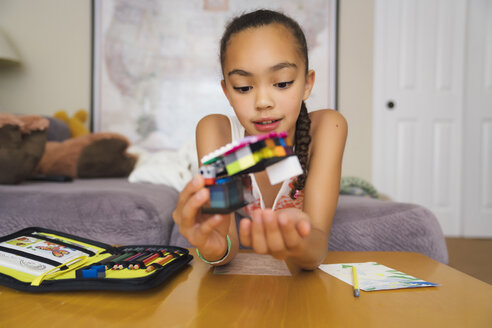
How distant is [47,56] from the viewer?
2689 mm

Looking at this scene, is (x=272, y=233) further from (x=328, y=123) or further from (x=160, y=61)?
(x=160, y=61)

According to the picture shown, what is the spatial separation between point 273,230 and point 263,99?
307 mm

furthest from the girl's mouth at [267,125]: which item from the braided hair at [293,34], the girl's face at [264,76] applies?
the braided hair at [293,34]

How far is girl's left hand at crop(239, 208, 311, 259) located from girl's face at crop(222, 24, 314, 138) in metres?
0.29

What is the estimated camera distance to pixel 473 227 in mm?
2748

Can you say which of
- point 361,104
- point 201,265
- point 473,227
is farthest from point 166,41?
point 473,227

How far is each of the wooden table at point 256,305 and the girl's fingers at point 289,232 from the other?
0.28 feet

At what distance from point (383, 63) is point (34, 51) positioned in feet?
Result: 9.09

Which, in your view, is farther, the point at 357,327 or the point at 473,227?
the point at 473,227

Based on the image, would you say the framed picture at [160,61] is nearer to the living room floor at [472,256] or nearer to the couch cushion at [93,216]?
the couch cushion at [93,216]

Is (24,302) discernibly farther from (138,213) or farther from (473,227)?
(473,227)

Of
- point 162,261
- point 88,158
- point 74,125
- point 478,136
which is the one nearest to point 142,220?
point 162,261

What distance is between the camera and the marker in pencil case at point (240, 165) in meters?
0.43

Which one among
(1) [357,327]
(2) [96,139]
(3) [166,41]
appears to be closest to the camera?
(1) [357,327]
